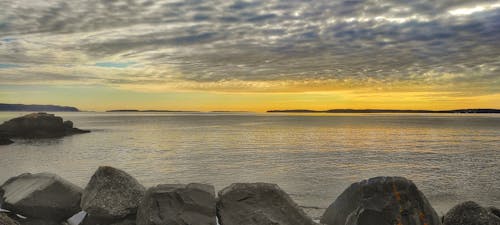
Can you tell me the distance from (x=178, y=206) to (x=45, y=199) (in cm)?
419

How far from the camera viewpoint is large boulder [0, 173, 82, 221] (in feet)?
36.1

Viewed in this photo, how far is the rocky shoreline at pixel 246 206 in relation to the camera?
9055 millimetres

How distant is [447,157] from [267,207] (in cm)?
3769

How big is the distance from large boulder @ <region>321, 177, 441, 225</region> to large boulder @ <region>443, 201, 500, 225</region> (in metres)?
0.83

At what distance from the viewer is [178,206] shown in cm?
931

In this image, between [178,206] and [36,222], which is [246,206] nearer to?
[178,206]

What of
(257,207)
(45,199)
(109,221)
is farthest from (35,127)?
(257,207)

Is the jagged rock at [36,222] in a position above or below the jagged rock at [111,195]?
below

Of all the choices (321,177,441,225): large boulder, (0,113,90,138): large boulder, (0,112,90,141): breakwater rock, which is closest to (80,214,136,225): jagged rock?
(321,177,441,225): large boulder

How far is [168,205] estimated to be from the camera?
935 centimetres

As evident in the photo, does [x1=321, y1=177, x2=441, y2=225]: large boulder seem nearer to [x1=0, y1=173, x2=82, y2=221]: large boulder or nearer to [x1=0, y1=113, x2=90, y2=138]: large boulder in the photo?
[x1=0, y1=173, x2=82, y2=221]: large boulder

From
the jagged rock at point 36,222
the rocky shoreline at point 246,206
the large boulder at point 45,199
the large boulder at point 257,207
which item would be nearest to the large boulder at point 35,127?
the large boulder at point 45,199

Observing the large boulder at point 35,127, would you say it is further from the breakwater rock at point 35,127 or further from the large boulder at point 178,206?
the large boulder at point 178,206

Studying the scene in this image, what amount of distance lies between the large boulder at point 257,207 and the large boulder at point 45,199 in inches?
178
